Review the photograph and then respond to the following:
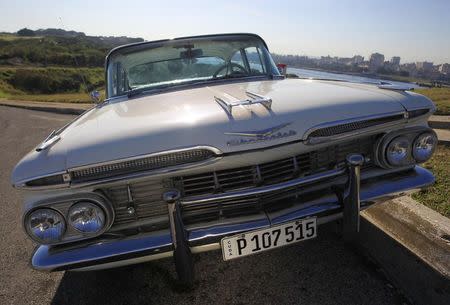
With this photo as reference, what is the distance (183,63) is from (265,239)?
214 centimetres

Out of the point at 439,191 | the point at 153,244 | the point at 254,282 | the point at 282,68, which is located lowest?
the point at 254,282

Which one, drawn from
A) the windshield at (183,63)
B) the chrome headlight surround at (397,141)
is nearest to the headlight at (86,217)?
the windshield at (183,63)

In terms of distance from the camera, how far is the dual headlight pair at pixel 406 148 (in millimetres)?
2340

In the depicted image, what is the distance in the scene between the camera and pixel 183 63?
3.57m

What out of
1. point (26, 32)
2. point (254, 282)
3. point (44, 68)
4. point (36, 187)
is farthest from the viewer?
point (26, 32)

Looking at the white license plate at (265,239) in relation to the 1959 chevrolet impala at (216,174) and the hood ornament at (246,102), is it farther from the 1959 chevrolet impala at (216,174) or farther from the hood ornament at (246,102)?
the hood ornament at (246,102)

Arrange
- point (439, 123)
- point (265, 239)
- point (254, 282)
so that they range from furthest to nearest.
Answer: point (439, 123) → point (254, 282) → point (265, 239)

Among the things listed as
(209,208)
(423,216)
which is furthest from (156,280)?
(423,216)

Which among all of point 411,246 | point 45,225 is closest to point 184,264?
point 45,225

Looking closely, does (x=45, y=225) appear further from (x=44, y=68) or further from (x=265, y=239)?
(x=44, y=68)

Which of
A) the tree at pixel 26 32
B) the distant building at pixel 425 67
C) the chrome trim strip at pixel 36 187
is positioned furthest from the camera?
the tree at pixel 26 32

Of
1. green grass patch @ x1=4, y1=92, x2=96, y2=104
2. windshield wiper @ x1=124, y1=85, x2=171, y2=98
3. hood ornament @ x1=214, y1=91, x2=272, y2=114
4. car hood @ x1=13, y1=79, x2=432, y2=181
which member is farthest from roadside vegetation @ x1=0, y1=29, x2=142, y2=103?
hood ornament @ x1=214, y1=91, x2=272, y2=114

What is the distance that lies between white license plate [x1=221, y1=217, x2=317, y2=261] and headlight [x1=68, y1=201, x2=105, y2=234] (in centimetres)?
70

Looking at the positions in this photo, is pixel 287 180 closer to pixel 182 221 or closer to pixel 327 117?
pixel 327 117
